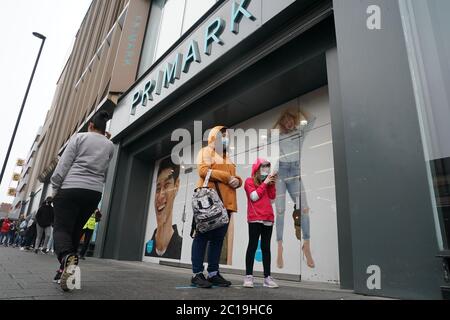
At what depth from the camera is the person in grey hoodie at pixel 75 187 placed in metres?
2.70

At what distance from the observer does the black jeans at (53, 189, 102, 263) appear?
2.64 m

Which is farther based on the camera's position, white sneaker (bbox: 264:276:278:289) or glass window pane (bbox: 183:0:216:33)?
glass window pane (bbox: 183:0:216:33)

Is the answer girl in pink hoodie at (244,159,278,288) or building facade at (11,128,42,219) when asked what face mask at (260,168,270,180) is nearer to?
girl in pink hoodie at (244,159,278,288)

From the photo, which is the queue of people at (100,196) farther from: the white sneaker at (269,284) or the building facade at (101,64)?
the building facade at (101,64)

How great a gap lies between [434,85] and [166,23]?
9.33 metres

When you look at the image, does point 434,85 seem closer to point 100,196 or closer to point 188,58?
point 100,196

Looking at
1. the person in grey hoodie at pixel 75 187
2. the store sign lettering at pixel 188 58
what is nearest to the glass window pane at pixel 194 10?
the store sign lettering at pixel 188 58

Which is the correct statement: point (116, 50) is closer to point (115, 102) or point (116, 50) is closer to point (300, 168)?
point (115, 102)

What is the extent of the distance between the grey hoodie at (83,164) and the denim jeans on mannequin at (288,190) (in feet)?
11.1

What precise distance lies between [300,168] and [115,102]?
760 centimetres

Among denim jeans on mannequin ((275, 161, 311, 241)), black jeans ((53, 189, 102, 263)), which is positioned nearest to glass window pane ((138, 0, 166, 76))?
denim jeans on mannequin ((275, 161, 311, 241))

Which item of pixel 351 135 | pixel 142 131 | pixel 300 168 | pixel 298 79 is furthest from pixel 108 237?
pixel 351 135

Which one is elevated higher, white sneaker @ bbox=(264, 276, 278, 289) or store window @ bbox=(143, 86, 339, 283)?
store window @ bbox=(143, 86, 339, 283)

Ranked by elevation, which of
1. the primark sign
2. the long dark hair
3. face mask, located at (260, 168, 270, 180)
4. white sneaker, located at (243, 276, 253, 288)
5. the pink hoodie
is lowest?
white sneaker, located at (243, 276, 253, 288)
